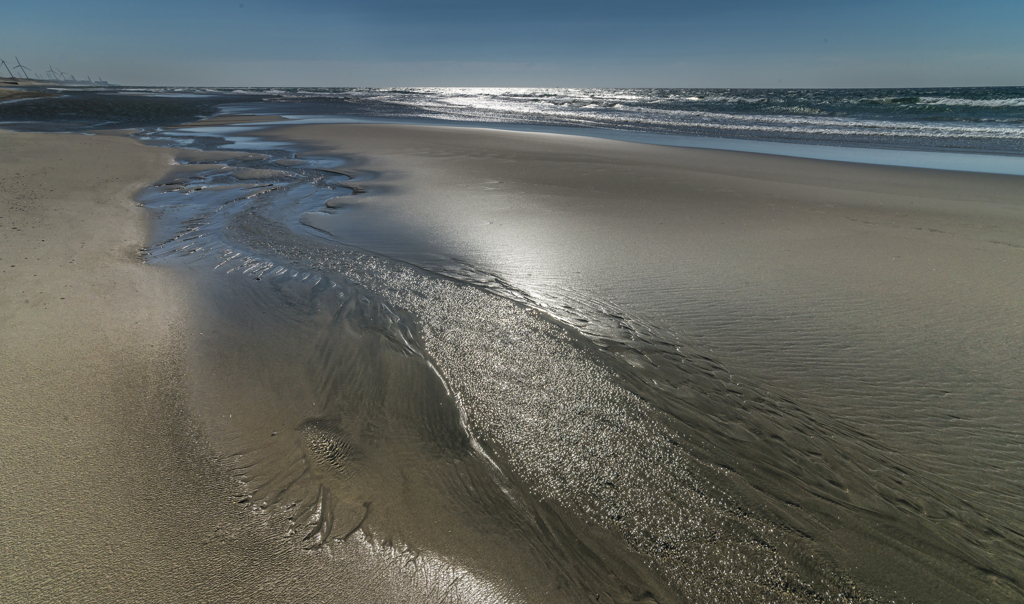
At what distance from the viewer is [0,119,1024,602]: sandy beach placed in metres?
1.88

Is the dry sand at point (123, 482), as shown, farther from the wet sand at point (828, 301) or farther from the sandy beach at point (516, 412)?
the wet sand at point (828, 301)

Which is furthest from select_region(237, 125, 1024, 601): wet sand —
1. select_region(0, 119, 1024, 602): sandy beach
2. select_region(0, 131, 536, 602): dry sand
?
select_region(0, 131, 536, 602): dry sand

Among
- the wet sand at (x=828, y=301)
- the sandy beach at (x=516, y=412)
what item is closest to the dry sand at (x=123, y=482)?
the sandy beach at (x=516, y=412)

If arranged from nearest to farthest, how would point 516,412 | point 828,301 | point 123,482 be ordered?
point 123,482, point 516,412, point 828,301

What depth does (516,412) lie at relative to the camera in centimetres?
274

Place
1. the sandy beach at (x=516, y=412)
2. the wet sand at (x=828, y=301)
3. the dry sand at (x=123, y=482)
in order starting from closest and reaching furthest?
the dry sand at (x=123, y=482) → the sandy beach at (x=516, y=412) → the wet sand at (x=828, y=301)

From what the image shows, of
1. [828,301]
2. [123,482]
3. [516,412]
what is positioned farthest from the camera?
[828,301]

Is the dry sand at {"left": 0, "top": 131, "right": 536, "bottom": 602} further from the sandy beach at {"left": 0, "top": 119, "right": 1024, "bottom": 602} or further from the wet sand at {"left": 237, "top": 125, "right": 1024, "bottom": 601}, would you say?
the wet sand at {"left": 237, "top": 125, "right": 1024, "bottom": 601}

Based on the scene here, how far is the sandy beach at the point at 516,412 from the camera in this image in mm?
1881

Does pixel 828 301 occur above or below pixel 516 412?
above

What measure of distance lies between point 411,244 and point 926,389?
15.7ft

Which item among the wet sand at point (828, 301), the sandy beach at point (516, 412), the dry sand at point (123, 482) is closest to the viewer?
A: the dry sand at point (123, 482)

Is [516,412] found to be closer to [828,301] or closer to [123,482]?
[123,482]

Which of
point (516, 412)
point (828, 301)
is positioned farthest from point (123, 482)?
point (828, 301)
